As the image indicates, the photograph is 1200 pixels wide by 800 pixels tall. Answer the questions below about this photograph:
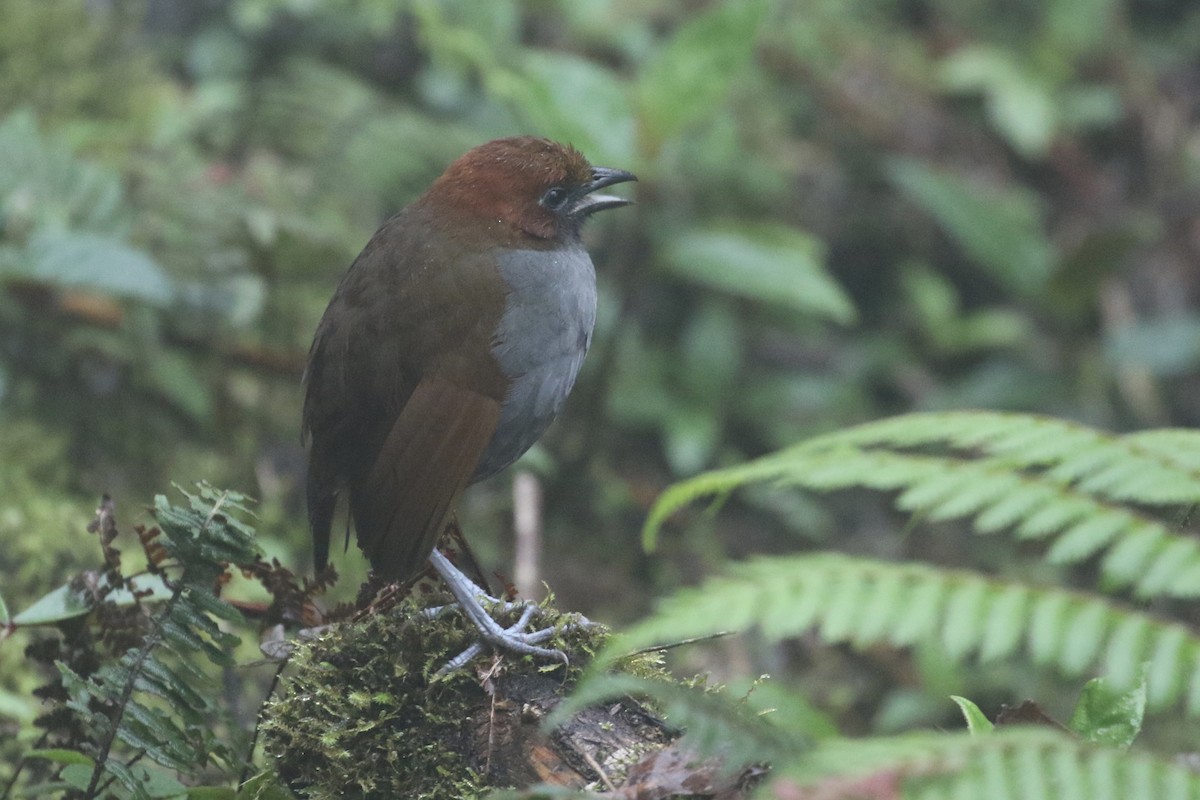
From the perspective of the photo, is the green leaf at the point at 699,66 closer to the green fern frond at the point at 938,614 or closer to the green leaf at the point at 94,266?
the green leaf at the point at 94,266

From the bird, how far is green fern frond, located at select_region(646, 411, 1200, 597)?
3.12 feet

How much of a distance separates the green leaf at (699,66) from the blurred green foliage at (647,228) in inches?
0.6

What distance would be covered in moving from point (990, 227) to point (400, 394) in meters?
4.99

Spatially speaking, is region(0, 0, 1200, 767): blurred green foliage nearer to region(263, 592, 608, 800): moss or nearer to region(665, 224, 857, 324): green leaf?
region(665, 224, 857, 324): green leaf

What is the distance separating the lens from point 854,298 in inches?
305

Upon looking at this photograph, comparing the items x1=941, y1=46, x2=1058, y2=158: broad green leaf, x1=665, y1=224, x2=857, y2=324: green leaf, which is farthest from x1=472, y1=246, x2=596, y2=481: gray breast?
x1=941, y1=46, x2=1058, y2=158: broad green leaf

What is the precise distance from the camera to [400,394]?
3162mm

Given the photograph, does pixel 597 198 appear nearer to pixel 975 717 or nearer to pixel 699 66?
pixel 699 66

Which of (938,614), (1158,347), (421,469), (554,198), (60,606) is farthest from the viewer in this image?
(1158,347)

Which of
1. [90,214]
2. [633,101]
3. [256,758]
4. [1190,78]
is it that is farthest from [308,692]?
[1190,78]

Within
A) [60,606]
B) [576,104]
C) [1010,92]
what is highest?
[1010,92]

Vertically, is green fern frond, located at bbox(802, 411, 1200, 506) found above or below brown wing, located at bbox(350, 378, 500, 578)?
above

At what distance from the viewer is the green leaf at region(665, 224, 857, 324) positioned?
5777 mm

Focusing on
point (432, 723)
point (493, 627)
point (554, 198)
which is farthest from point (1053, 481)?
point (554, 198)
